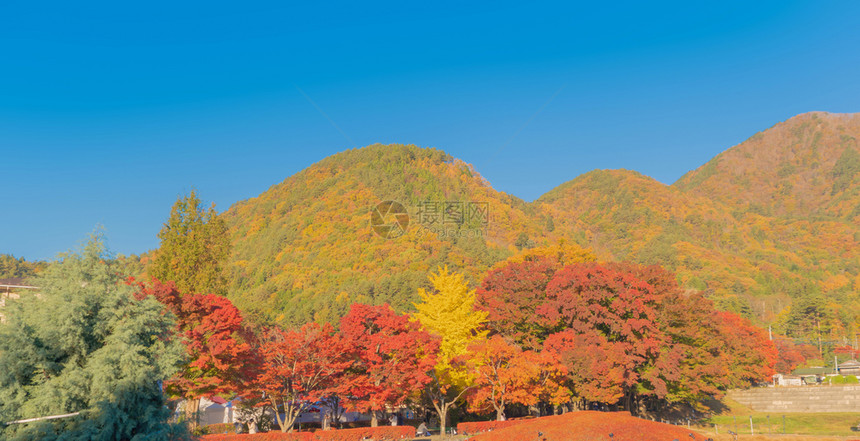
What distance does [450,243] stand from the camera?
99.4 metres

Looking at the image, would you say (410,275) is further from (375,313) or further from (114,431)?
(114,431)

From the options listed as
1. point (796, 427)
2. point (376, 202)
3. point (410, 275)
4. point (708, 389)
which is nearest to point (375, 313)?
point (708, 389)

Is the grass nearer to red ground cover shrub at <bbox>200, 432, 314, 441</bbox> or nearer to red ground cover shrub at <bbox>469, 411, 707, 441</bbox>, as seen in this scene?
red ground cover shrub at <bbox>469, 411, 707, 441</bbox>

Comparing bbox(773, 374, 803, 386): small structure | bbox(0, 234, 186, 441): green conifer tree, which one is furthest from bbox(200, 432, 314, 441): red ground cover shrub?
bbox(773, 374, 803, 386): small structure

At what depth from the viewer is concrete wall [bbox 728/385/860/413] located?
49.1 metres

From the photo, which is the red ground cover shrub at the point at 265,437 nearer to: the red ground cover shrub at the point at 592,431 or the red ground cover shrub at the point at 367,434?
the red ground cover shrub at the point at 367,434

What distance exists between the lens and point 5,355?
13.5 meters

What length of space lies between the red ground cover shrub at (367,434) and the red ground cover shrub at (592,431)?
39.8 ft

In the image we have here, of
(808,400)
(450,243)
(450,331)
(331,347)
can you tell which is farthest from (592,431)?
(450,243)

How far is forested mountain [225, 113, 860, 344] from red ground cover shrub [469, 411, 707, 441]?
50.6m

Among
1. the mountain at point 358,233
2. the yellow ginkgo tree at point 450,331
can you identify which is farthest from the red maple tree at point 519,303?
the mountain at point 358,233

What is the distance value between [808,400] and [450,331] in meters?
37.2

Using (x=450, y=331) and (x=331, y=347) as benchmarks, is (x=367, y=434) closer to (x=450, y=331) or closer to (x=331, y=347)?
(x=331, y=347)

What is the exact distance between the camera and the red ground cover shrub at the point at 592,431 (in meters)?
15.0
